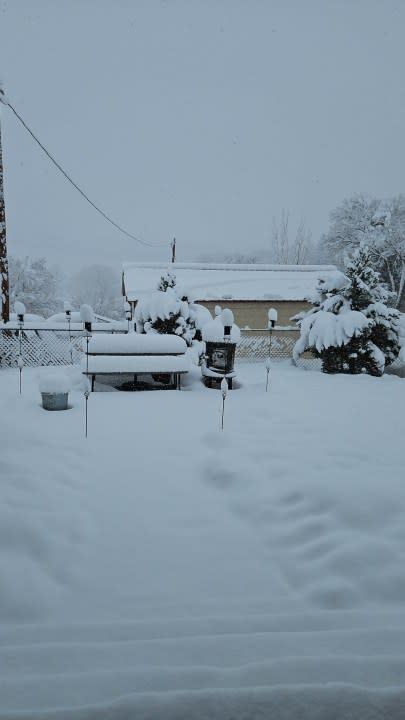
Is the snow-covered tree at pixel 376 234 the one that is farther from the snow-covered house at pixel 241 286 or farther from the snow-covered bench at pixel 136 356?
the snow-covered bench at pixel 136 356

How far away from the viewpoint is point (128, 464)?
4910 mm

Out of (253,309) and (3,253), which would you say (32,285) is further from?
(3,253)

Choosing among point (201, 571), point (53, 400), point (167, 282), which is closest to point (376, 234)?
point (167, 282)

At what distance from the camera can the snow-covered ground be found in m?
1.72

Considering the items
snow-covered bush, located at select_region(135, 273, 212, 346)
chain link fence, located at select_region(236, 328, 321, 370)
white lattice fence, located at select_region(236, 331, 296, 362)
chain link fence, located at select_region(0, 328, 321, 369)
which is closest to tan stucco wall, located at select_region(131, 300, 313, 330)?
chain link fence, located at select_region(236, 328, 321, 370)

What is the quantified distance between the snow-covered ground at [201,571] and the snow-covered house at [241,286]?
11501mm

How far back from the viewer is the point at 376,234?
28875mm

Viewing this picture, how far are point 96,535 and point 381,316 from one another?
10.7m

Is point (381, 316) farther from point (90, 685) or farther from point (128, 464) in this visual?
point (90, 685)

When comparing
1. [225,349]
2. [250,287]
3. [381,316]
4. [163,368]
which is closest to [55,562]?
[163,368]

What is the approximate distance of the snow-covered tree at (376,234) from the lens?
2767 cm

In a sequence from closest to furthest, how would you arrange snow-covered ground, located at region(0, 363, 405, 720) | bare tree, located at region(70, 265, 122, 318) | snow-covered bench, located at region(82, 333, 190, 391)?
1. snow-covered ground, located at region(0, 363, 405, 720)
2. snow-covered bench, located at region(82, 333, 190, 391)
3. bare tree, located at region(70, 265, 122, 318)

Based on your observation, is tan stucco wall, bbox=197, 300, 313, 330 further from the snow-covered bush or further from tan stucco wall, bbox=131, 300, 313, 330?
the snow-covered bush

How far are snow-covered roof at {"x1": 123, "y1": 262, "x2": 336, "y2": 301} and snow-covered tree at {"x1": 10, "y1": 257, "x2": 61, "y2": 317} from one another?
Result: 47.3 ft
